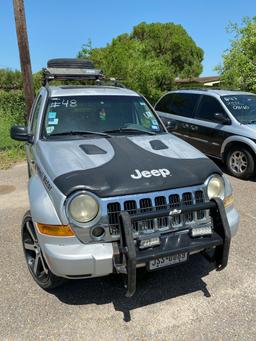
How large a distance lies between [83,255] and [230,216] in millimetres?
1451

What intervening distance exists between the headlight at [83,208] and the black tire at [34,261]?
2.29 feet

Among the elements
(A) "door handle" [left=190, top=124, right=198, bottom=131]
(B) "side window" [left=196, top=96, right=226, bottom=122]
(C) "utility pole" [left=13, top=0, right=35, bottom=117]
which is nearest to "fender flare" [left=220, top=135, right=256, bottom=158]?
(B) "side window" [left=196, top=96, right=226, bottom=122]

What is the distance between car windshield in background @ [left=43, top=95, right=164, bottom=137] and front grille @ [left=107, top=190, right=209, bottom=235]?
144 centimetres

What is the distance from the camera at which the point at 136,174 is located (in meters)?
2.95

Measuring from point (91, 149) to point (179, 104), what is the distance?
5408mm

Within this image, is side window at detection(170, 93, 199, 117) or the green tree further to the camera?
the green tree

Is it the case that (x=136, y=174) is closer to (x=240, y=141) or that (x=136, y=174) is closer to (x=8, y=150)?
(x=240, y=141)

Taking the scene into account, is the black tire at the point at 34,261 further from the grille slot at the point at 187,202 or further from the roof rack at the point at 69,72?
the roof rack at the point at 69,72

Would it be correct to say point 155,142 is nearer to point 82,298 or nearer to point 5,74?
point 82,298

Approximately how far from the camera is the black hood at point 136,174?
2.77 metres

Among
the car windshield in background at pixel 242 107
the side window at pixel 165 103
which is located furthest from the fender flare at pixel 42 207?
the side window at pixel 165 103

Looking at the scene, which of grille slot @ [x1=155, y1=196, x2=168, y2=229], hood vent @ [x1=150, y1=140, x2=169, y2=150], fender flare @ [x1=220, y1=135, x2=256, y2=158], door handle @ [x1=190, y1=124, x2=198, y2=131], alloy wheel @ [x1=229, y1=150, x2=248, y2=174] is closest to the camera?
grille slot @ [x1=155, y1=196, x2=168, y2=229]

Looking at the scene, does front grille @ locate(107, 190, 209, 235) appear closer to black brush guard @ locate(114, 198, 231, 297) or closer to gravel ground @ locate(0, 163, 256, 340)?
black brush guard @ locate(114, 198, 231, 297)

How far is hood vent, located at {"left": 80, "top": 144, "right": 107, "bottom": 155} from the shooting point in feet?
11.0
